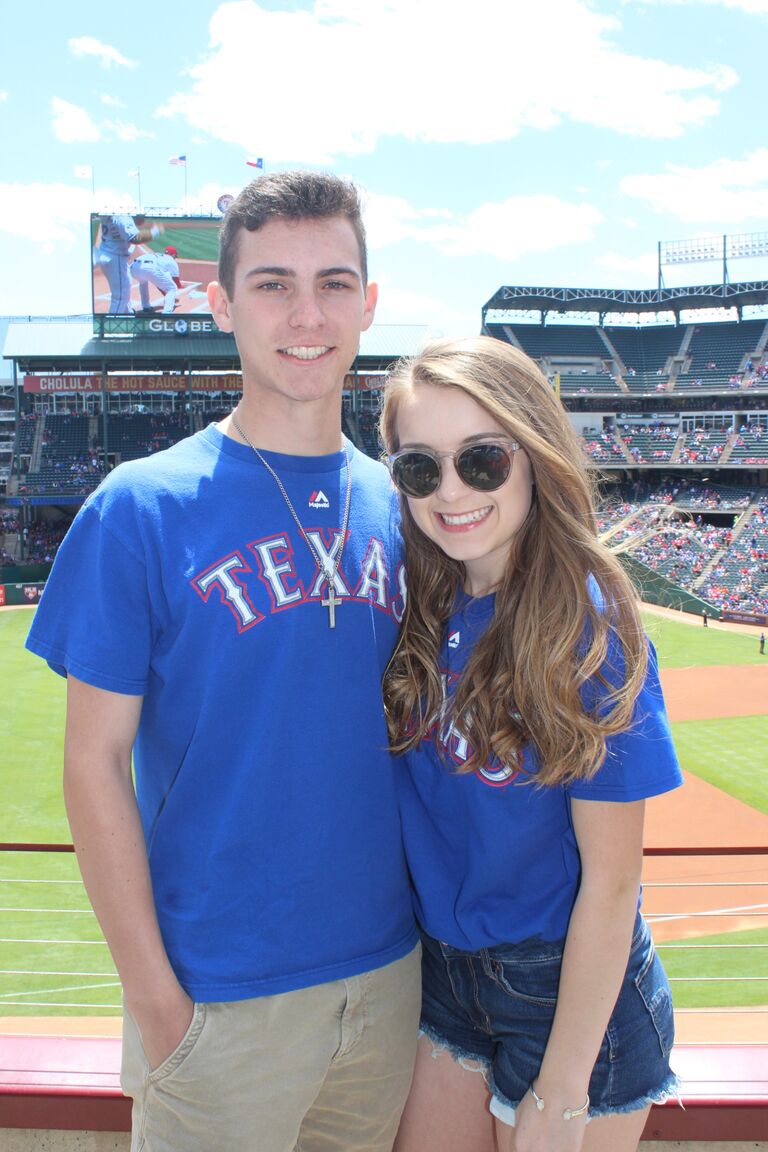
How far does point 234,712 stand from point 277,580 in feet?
1.13

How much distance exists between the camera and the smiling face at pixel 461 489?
7.82 feet

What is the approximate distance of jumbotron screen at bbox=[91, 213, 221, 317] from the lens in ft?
145

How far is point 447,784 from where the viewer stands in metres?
2.35

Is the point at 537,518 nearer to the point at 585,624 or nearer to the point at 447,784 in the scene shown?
the point at 585,624

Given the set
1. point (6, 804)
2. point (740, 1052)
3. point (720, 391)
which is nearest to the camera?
point (740, 1052)

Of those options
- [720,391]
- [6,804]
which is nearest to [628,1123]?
[6,804]

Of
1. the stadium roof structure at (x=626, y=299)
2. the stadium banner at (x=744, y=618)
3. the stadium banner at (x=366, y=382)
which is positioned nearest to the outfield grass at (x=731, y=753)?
the stadium banner at (x=744, y=618)

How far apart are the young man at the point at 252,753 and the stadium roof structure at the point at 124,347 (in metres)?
43.1

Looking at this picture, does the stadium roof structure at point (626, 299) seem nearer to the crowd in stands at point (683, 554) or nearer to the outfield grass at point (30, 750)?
the crowd in stands at point (683, 554)

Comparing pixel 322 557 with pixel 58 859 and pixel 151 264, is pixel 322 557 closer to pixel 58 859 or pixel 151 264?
pixel 58 859

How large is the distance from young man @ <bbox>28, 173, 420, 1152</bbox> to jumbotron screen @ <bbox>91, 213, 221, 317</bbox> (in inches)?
1752

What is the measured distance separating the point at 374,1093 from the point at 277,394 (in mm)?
1903

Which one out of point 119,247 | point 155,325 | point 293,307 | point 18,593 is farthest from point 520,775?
point 119,247

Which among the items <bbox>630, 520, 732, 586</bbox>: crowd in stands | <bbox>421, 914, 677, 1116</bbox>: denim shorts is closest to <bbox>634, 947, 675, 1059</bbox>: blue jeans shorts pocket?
<bbox>421, 914, 677, 1116</bbox>: denim shorts
